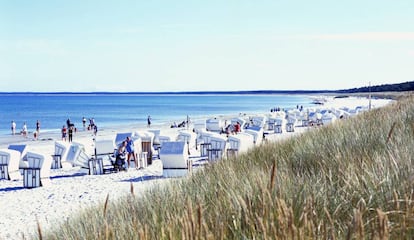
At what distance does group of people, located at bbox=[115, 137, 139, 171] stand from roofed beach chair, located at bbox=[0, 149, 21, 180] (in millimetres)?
2930

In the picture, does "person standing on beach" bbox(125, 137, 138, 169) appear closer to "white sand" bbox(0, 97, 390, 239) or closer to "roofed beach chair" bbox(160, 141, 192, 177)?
"white sand" bbox(0, 97, 390, 239)

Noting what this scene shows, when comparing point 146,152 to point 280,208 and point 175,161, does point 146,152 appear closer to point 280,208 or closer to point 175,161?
→ point 175,161

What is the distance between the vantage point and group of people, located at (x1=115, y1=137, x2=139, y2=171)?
1518 centimetres

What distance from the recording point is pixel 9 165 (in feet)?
47.9

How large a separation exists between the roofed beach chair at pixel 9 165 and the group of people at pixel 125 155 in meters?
2.93

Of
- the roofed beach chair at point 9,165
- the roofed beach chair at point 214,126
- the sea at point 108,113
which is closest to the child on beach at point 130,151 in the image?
the roofed beach chair at point 9,165

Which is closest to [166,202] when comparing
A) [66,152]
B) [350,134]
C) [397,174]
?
[397,174]

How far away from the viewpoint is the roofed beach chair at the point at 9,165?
575 inches

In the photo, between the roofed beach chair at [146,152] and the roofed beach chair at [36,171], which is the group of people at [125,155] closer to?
the roofed beach chair at [146,152]

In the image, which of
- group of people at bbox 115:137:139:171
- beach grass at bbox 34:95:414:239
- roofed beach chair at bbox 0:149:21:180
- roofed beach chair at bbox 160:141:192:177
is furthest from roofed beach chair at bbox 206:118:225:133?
beach grass at bbox 34:95:414:239

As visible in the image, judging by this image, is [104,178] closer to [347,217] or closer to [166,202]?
[166,202]

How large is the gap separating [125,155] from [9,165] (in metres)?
3.37

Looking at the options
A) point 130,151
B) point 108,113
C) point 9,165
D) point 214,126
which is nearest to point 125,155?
point 130,151

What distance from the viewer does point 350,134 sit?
5.29 metres
